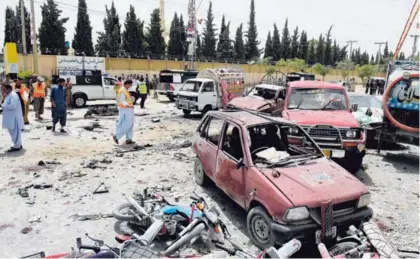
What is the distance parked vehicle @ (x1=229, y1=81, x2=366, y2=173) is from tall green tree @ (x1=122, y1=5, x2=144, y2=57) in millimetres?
39055

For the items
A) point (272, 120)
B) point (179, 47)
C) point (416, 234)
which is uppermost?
point (179, 47)

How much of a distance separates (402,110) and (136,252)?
7.88 meters

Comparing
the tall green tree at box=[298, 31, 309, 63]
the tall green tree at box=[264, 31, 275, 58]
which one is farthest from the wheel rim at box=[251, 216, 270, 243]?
the tall green tree at box=[298, 31, 309, 63]

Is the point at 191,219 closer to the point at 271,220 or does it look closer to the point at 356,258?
the point at 271,220

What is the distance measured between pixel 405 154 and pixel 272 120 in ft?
21.1

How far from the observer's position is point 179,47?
51.2 meters

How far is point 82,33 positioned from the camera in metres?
42.7

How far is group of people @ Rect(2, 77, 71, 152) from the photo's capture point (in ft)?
27.9

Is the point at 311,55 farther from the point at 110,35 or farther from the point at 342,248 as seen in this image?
the point at 342,248

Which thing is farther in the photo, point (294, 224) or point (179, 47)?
point (179, 47)

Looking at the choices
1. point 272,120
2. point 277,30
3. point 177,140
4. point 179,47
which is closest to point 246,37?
point 277,30

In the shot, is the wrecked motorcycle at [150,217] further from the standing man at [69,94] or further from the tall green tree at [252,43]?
the tall green tree at [252,43]

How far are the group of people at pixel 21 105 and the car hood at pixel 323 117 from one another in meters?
6.81

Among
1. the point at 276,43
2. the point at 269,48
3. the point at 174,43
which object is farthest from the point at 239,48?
the point at 174,43
